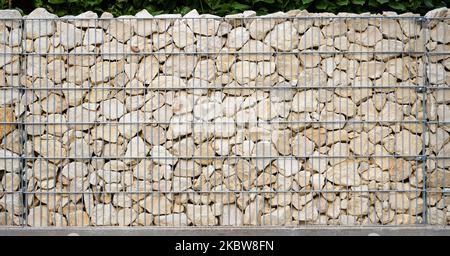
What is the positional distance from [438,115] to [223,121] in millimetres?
1977

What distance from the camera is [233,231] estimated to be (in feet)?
21.4

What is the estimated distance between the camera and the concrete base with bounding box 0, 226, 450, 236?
256 inches

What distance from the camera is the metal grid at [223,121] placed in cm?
660

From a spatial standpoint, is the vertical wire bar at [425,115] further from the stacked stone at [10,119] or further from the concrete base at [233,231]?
the stacked stone at [10,119]

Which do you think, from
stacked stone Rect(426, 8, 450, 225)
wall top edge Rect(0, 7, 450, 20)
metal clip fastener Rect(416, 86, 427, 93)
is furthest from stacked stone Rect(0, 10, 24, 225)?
stacked stone Rect(426, 8, 450, 225)

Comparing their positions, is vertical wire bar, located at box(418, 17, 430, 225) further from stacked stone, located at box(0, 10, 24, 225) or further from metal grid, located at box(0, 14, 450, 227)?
stacked stone, located at box(0, 10, 24, 225)

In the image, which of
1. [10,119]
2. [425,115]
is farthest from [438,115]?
[10,119]

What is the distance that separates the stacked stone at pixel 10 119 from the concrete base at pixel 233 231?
23cm

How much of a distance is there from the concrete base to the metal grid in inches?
5.0

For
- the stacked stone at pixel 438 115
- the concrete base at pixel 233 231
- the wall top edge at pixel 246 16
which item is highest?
the wall top edge at pixel 246 16

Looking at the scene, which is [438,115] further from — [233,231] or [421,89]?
[233,231]

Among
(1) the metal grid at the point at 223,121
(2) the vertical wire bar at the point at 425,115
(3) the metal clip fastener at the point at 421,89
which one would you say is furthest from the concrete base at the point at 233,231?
(3) the metal clip fastener at the point at 421,89

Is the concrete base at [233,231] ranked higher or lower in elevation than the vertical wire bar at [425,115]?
lower

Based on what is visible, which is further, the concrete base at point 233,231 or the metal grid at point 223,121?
the metal grid at point 223,121
